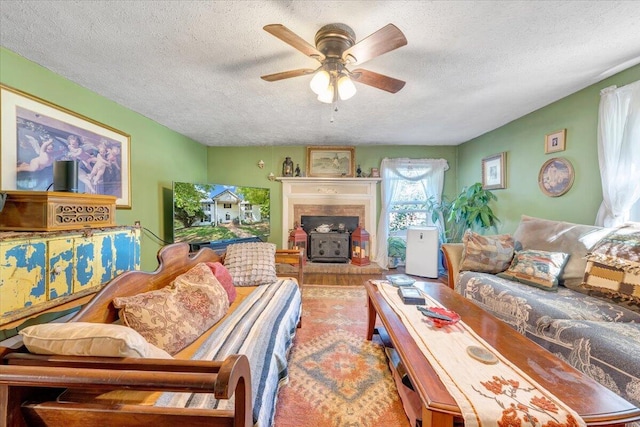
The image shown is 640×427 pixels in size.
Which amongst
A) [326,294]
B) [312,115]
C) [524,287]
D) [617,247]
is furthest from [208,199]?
[617,247]

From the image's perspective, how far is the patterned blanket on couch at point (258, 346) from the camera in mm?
878

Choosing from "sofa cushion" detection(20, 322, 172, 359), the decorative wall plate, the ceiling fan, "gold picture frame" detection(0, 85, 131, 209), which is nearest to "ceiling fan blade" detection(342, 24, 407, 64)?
the ceiling fan

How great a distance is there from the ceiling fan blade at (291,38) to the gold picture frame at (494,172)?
3.16 m

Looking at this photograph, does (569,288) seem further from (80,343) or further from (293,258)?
(80,343)

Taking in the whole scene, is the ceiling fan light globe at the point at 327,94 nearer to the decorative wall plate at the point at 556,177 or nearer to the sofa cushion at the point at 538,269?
the sofa cushion at the point at 538,269

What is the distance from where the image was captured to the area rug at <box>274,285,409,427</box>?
4.30 ft

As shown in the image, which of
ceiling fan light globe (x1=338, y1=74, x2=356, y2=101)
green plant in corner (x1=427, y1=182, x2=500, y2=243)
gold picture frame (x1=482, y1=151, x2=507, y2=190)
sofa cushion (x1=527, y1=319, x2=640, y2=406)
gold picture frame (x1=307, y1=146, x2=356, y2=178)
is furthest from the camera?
gold picture frame (x1=307, y1=146, x2=356, y2=178)

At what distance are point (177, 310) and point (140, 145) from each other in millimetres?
2609

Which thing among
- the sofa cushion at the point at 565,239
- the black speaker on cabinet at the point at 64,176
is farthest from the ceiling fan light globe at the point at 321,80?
the sofa cushion at the point at 565,239

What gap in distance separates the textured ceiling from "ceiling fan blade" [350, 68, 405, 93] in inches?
8.5

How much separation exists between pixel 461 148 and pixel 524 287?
3.15 meters

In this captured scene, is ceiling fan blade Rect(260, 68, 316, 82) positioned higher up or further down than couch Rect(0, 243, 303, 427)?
higher up

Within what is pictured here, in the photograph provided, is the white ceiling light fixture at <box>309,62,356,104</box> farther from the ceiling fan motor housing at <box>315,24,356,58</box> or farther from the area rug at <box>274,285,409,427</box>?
the area rug at <box>274,285,409,427</box>

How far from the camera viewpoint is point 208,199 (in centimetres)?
342
